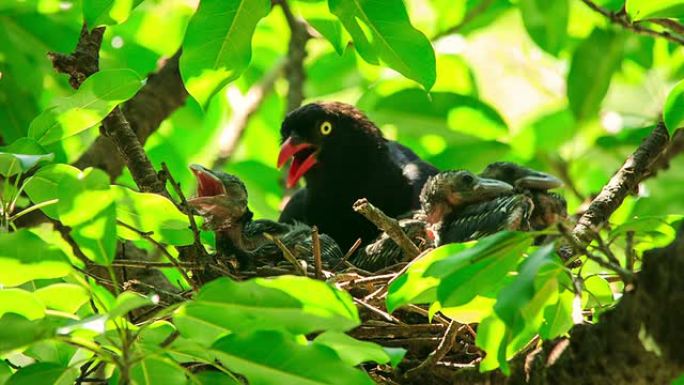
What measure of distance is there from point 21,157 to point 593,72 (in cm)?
439

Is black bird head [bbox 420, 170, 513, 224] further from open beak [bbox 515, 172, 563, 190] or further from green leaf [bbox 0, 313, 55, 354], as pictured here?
green leaf [bbox 0, 313, 55, 354]

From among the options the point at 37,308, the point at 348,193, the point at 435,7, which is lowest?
the point at 348,193

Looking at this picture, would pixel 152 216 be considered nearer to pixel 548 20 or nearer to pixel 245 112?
pixel 548 20

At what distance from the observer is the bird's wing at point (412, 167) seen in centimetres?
629

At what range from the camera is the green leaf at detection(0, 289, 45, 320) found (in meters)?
3.15

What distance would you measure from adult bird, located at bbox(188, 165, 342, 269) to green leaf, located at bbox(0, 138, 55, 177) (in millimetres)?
1246

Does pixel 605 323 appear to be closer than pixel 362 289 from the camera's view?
Yes

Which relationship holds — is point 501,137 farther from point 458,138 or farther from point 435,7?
point 435,7

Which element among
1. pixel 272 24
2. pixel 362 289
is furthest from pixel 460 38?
pixel 362 289

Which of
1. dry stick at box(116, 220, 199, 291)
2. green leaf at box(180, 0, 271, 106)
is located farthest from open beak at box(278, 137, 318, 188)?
green leaf at box(180, 0, 271, 106)

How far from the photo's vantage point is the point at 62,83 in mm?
7102

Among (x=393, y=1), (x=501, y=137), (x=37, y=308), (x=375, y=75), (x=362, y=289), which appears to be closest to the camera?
(x=37, y=308)

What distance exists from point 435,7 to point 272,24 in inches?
51.9

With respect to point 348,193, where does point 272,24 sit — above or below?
above
